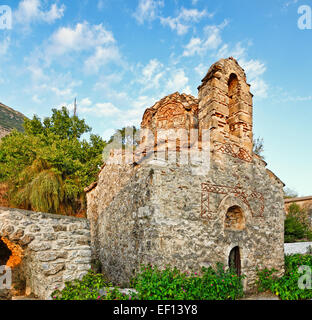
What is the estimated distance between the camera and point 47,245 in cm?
404

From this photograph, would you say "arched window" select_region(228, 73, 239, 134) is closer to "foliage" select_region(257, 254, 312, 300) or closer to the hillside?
"foliage" select_region(257, 254, 312, 300)

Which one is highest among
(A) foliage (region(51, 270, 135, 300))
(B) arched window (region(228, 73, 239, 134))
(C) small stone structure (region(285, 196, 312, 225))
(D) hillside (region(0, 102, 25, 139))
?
(D) hillside (region(0, 102, 25, 139))

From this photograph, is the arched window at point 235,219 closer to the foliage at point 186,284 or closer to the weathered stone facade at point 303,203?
the foliage at point 186,284

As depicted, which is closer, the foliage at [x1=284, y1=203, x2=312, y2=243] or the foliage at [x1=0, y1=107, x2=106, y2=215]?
the foliage at [x1=0, y1=107, x2=106, y2=215]

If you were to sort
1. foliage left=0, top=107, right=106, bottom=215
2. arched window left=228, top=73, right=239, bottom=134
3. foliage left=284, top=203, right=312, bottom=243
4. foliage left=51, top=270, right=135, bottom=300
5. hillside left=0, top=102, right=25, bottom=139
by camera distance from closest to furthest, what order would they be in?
1. foliage left=51, top=270, right=135, bottom=300
2. arched window left=228, top=73, right=239, bottom=134
3. foliage left=0, top=107, right=106, bottom=215
4. foliage left=284, top=203, right=312, bottom=243
5. hillside left=0, top=102, right=25, bottom=139

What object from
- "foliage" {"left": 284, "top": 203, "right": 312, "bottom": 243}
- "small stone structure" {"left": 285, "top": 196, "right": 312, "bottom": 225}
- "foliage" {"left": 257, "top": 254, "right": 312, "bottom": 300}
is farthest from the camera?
"small stone structure" {"left": 285, "top": 196, "right": 312, "bottom": 225}

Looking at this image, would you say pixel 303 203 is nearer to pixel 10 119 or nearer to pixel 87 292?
pixel 87 292

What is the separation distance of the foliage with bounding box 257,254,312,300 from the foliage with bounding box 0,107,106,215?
8275mm

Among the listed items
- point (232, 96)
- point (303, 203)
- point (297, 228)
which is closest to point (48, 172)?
point (232, 96)

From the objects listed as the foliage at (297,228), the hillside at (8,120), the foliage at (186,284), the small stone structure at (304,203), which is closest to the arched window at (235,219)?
the foliage at (186,284)

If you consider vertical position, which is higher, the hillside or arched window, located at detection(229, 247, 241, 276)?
the hillside

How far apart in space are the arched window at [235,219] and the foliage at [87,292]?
3177 mm

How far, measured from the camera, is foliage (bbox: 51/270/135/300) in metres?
3.72

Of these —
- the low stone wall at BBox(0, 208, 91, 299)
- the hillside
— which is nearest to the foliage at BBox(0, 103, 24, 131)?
the hillside
